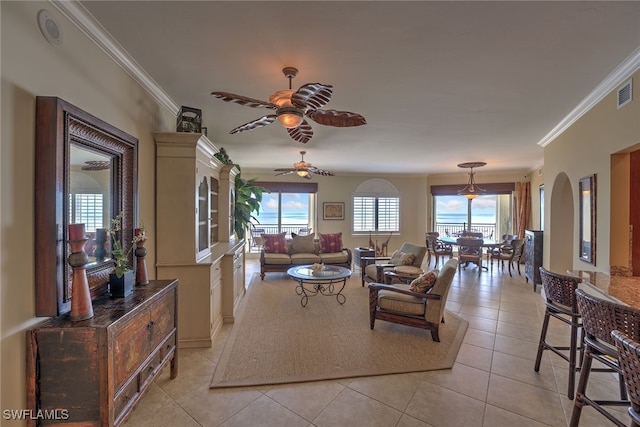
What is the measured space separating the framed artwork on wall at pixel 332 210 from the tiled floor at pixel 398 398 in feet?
20.8

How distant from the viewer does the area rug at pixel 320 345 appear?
8.91 feet

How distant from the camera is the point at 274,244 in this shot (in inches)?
267

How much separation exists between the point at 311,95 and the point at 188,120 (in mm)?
1836

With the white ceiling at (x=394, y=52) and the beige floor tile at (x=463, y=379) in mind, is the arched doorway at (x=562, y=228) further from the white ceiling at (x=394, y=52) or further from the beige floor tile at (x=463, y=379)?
the beige floor tile at (x=463, y=379)

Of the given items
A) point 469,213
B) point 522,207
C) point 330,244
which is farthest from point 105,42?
point 469,213

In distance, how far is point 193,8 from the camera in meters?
1.83

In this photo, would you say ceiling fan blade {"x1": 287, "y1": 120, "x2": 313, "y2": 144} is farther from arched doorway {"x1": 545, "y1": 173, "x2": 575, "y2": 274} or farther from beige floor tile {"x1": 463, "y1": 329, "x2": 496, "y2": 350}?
arched doorway {"x1": 545, "y1": 173, "x2": 575, "y2": 274}

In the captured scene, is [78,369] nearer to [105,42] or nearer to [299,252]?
[105,42]

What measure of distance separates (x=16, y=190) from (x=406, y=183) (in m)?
9.23

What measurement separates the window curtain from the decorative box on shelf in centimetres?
864

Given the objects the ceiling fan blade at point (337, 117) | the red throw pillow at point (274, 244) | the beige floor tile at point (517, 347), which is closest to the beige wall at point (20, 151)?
the ceiling fan blade at point (337, 117)

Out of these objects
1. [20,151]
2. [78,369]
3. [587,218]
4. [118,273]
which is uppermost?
[20,151]

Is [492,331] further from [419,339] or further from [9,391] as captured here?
[9,391]

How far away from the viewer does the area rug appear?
8.91ft
